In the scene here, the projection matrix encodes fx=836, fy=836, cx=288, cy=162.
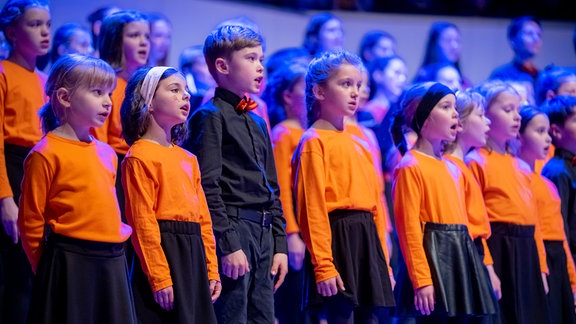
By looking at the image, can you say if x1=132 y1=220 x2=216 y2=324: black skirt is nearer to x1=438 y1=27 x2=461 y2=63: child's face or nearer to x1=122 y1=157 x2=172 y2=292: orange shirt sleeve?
x1=122 y1=157 x2=172 y2=292: orange shirt sleeve

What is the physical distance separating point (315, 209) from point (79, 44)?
1.85 metres

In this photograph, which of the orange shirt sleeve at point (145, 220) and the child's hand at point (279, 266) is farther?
the child's hand at point (279, 266)

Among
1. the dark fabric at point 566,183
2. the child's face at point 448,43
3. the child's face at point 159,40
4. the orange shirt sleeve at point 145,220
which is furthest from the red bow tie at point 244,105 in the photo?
the child's face at point 448,43

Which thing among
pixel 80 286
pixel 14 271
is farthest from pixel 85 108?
pixel 14 271

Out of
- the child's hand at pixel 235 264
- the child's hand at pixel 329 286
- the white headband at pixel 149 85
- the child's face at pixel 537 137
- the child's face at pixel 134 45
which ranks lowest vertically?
the child's hand at pixel 329 286

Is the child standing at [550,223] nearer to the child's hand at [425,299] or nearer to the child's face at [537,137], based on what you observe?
the child's face at [537,137]

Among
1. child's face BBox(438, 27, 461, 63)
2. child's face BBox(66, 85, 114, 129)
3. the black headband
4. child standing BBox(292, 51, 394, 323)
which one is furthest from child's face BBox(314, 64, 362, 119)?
child's face BBox(438, 27, 461, 63)

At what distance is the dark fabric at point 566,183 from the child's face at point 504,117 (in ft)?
1.72

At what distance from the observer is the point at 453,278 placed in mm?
3840

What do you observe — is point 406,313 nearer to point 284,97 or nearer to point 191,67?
point 284,97

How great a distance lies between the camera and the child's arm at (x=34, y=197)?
2.97 m

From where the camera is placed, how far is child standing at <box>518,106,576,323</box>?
457 cm

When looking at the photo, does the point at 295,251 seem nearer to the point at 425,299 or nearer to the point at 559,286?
→ the point at 425,299

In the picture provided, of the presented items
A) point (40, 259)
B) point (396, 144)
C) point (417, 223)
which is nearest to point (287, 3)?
point (396, 144)
